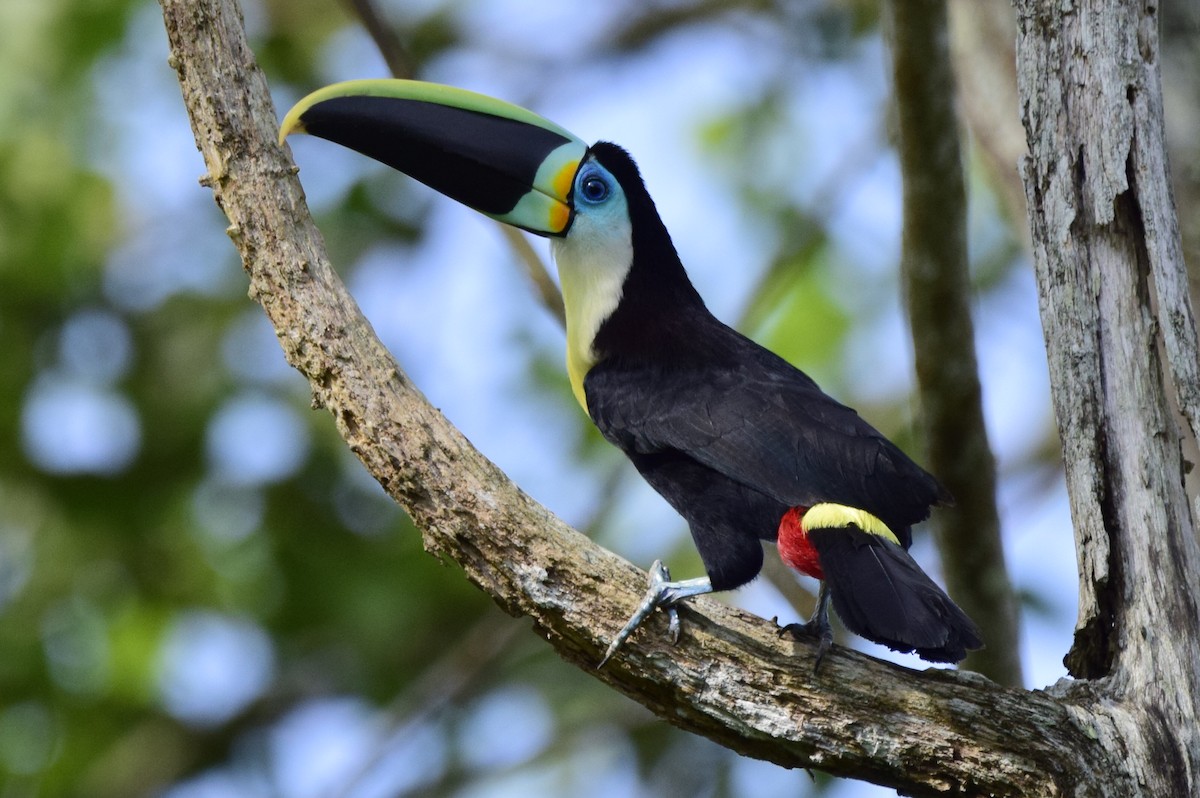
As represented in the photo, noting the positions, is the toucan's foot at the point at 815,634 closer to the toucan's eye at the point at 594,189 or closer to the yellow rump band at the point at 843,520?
the yellow rump band at the point at 843,520

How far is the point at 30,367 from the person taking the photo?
504cm

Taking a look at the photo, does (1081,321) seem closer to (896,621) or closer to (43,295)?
(896,621)

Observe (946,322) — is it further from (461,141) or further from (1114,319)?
(461,141)

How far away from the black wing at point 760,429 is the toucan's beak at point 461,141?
1.58 ft

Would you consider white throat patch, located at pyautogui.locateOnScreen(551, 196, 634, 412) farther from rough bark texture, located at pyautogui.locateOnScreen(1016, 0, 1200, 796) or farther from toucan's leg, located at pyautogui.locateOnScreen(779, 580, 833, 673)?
rough bark texture, located at pyautogui.locateOnScreen(1016, 0, 1200, 796)

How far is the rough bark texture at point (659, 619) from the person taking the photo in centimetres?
234

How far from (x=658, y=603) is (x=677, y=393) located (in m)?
0.80

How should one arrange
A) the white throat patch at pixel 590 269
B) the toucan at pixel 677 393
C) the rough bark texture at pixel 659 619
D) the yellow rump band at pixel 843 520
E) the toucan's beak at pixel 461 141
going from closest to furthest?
1. the rough bark texture at pixel 659 619
2. the toucan at pixel 677 393
3. the yellow rump band at pixel 843 520
4. the toucan's beak at pixel 461 141
5. the white throat patch at pixel 590 269

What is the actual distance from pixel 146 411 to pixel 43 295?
0.55 m

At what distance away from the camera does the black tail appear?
2389 mm

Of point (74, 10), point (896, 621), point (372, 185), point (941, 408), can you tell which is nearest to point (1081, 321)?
point (896, 621)

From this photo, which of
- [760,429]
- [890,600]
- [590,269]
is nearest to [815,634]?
[890,600]

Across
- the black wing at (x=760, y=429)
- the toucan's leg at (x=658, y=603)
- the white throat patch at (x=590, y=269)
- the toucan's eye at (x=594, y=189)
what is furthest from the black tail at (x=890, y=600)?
the toucan's eye at (x=594, y=189)

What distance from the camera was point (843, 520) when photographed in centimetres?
271
